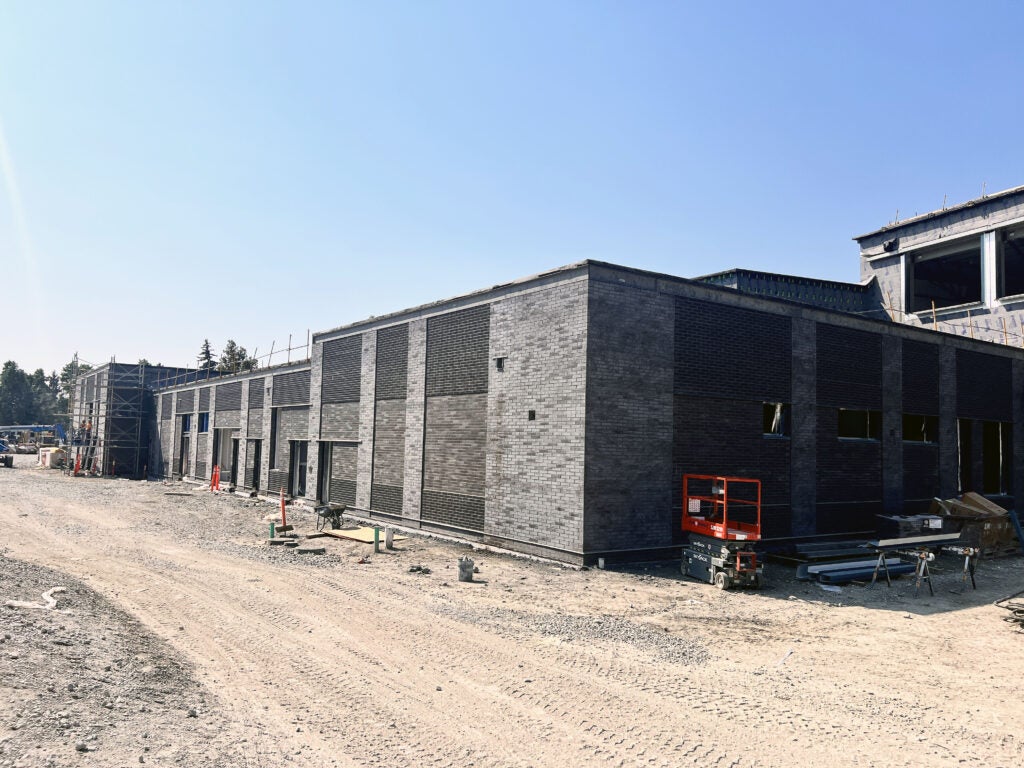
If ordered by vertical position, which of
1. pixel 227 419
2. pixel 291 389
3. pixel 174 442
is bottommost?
pixel 174 442

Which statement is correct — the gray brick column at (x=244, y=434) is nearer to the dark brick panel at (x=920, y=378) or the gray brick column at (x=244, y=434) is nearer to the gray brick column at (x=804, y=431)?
the gray brick column at (x=804, y=431)

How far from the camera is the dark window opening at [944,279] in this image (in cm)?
3284

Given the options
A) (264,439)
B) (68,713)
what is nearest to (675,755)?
(68,713)

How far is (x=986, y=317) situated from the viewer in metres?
29.6

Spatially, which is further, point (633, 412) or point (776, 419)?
point (776, 419)

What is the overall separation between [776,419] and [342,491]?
51.8ft

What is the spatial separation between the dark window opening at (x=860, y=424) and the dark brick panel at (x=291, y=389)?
20983 mm

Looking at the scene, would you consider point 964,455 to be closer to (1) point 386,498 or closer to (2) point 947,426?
(2) point 947,426

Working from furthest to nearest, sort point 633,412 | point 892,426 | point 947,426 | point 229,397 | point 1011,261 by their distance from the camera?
point 229,397 < point 1011,261 < point 947,426 < point 892,426 < point 633,412

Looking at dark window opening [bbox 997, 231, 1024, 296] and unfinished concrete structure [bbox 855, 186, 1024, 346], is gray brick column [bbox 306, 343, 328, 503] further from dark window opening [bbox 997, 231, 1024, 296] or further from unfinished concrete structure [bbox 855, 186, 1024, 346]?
dark window opening [bbox 997, 231, 1024, 296]

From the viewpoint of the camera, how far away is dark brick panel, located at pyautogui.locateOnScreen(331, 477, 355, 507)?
2392 centimetres

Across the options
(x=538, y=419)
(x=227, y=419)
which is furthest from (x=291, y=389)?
(x=538, y=419)

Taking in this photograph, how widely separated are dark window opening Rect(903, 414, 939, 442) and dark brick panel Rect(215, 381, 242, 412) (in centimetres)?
3086

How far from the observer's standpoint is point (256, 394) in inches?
1288
